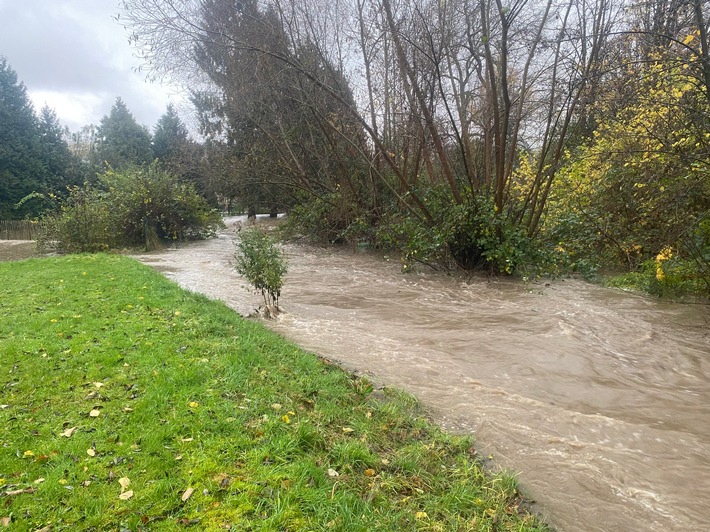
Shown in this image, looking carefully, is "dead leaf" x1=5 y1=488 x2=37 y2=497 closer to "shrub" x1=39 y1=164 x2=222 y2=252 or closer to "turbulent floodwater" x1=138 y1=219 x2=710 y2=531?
"turbulent floodwater" x1=138 y1=219 x2=710 y2=531

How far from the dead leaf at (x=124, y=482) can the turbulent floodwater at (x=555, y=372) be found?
2763mm

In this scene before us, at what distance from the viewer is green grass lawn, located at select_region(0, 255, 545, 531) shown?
2.85 metres

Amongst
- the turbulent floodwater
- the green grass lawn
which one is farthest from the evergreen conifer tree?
the green grass lawn

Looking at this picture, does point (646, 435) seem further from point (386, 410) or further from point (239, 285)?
point (239, 285)

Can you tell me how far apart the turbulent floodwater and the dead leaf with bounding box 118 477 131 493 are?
2.76m

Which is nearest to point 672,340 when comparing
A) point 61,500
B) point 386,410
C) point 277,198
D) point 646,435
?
point 646,435

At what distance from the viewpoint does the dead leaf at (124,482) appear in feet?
9.82

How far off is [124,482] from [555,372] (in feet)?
16.0

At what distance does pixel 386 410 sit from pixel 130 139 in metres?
46.4

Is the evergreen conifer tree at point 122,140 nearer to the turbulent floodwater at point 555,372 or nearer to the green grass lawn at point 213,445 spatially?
the turbulent floodwater at point 555,372

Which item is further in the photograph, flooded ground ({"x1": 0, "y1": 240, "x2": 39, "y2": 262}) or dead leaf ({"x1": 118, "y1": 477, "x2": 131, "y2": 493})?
flooded ground ({"x1": 0, "y1": 240, "x2": 39, "y2": 262})

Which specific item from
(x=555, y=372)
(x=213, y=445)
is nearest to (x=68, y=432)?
(x=213, y=445)

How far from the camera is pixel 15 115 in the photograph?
107ft

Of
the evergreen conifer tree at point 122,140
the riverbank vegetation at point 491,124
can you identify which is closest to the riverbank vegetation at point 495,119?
the riverbank vegetation at point 491,124
